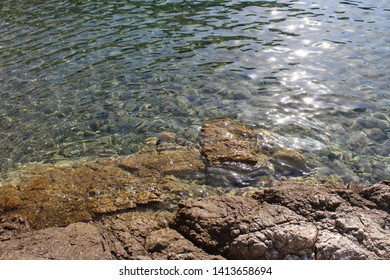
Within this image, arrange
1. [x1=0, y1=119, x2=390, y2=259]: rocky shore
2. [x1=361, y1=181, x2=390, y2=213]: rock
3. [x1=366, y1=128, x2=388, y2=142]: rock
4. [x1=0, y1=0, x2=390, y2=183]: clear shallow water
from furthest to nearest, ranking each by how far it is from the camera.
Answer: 1. [x1=0, y1=0, x2=390, y2=183]: clear shallow water
2. [x1=366, y1=128, x2=388, y2=142]: rock
3. [x1=361, y1=181, x2=390, y2=213]: rock
4. [x1=0, y1=119, x2=390, y2=259]: rocky shore

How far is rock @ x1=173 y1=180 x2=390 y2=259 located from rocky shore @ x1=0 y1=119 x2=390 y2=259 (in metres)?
0.01

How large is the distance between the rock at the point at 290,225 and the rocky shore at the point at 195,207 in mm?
A: 15

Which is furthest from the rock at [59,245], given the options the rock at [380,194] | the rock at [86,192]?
the rock at [380,194]

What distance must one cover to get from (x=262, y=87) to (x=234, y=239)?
6.05m

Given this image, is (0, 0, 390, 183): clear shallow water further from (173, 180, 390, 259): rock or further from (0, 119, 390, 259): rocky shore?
(173, 180, 390, 259): rock

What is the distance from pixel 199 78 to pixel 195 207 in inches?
230

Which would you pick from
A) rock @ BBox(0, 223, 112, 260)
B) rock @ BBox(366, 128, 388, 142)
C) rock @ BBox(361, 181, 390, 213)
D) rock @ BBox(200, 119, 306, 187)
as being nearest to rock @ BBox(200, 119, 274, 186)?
rock @ BBox(200, 119, 306, 187)

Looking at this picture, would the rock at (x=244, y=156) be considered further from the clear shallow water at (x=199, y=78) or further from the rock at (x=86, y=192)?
the rock at (x=86, y=192)

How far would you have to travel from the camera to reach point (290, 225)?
18.0ft

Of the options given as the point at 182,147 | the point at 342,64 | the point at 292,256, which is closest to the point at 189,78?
the point at 182,147

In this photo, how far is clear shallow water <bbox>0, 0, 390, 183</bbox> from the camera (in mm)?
8695

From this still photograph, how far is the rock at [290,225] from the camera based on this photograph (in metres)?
5.25
